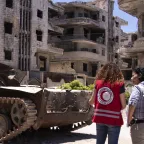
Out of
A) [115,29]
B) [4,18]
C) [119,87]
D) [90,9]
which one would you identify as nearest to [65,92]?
[119,87]

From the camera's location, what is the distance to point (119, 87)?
4.98m

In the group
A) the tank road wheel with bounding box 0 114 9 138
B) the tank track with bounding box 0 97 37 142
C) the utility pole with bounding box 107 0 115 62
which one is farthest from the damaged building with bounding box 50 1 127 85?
the tank track with bounding box 0 97 37 142

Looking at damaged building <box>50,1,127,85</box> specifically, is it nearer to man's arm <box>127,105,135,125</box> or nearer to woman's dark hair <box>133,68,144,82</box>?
woman's dark hair <box>133,68,144,82</box>

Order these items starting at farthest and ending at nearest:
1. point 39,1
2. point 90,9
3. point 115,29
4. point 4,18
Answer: point 115,29 → point 90,9 → point 39,1 → point 4,18

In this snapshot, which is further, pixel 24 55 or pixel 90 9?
pixel 90 9

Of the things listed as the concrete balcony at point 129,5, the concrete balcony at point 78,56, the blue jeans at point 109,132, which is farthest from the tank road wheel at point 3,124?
the concrete balcony at point 78,56

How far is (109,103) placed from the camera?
493 centimetres

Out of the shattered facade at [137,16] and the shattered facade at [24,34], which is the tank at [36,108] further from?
the shattered facade at [24,34]

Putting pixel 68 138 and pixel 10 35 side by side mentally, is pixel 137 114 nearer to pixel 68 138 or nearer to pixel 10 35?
pixel 68 138

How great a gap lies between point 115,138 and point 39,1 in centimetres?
3340

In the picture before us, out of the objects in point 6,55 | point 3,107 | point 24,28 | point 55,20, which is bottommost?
point 3,107

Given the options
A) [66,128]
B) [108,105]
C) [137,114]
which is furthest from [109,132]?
[66,128]

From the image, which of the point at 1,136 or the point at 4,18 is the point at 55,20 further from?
the point at 1,136

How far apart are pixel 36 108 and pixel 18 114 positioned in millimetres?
493
